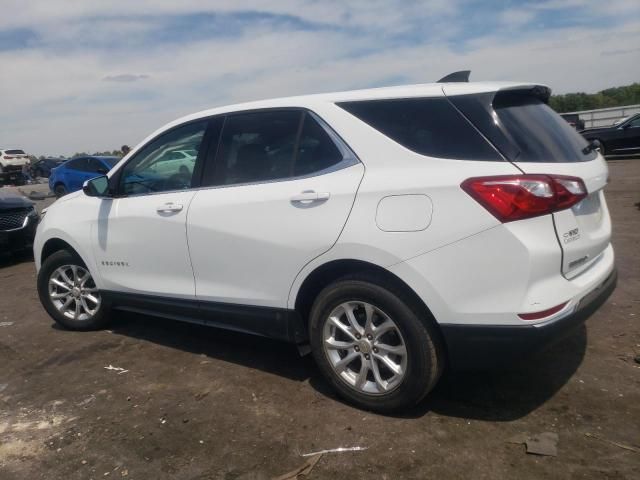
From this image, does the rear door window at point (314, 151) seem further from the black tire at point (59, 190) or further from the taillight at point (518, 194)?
the black tire at point (59, 190)

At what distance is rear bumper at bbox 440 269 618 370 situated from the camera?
2756 mm

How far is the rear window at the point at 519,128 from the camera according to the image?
2883 mm

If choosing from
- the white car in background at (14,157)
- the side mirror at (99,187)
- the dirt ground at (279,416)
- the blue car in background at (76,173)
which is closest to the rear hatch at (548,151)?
the dirt ground at (279,416)

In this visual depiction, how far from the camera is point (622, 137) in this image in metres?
17.7

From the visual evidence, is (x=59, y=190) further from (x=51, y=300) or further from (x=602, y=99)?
(x=602, y=99)

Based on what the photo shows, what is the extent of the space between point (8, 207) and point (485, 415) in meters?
7.86

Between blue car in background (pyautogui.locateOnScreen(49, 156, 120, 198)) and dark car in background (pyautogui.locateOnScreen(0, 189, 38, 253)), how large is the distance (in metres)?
8.05

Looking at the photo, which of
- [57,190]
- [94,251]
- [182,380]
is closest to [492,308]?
[182,380]

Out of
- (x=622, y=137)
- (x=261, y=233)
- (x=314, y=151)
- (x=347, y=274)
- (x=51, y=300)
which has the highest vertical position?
(x=314, y=151)

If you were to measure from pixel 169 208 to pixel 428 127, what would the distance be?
1.94 meters

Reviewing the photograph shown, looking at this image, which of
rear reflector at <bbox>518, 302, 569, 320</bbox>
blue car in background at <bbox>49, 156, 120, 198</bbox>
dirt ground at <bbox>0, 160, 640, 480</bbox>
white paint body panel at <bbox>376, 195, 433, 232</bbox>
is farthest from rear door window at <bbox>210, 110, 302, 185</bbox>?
blue car in background at <bbox>49, 156, 120, 198</bbox>

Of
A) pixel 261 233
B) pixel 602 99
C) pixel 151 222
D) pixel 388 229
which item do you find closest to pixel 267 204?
pixel 261 233

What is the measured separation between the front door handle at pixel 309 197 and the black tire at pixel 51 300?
94.1 inches

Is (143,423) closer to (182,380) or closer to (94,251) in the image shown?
(182,380)
